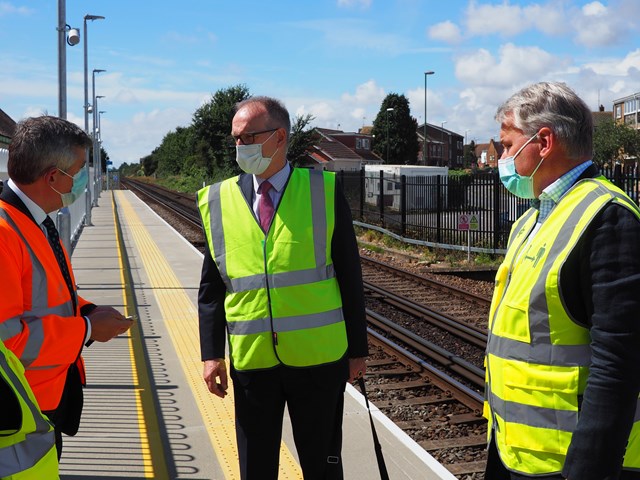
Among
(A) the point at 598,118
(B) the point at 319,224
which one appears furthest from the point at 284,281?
(A) the point at 598,118

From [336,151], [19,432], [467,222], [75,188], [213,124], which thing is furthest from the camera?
[336,151]

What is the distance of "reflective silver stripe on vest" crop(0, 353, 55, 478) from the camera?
1975mm

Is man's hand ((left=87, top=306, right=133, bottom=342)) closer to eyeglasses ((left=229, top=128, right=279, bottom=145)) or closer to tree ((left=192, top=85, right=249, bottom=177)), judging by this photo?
eyeglasses ((left=229, top=128, right=279, bottom=145))

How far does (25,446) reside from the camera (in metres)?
2.03

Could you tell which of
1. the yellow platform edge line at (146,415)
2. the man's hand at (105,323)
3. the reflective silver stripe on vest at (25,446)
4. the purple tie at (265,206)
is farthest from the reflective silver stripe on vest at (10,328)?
the yellow platform edge line at (146,415)

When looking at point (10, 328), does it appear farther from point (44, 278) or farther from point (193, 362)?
point (193, 362)

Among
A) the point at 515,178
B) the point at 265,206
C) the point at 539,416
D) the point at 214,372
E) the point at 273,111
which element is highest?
the point at 273,111

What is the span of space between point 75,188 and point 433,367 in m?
5.05

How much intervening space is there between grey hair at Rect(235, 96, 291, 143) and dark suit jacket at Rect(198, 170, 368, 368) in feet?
0.94

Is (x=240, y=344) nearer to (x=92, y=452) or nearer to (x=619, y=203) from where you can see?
(x=619, y=203)

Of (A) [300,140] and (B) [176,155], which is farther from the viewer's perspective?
(B) [176,155]

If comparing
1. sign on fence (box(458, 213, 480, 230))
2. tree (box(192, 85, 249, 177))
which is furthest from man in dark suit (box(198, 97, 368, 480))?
tree (box(192, 85, 249, 177))

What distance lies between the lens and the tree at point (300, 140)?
46438mm

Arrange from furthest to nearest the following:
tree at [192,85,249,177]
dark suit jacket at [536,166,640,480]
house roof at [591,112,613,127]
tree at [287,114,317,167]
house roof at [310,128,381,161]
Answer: house roof at [310,128,381,161], tree at [192,85,249,177], tree at [287,114,317,167], house roof at [591,112,613,127], dark suit jacket at [536,166,640,480]
